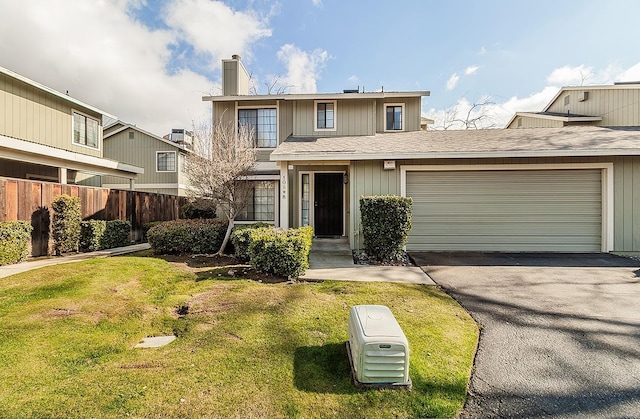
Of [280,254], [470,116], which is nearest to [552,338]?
[280,254]

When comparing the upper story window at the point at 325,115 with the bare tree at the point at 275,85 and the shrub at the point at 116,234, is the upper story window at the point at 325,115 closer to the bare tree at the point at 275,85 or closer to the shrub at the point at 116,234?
the shrub at the point at 116,234

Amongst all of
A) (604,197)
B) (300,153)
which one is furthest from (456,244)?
(300,153)

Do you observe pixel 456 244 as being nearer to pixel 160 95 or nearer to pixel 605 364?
pixel 605 364

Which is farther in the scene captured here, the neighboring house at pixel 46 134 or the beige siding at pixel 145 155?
the beige siding at pixel 145 155

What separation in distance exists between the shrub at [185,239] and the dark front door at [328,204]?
11.7 ft

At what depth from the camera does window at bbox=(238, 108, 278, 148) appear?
36.6ft

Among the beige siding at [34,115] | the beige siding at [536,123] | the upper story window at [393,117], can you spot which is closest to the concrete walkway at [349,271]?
the upper story window at [393,117]

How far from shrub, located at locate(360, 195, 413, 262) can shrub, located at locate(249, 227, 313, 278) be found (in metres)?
2.05

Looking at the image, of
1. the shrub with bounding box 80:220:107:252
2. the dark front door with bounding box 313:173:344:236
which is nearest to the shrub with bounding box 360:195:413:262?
the dark front door with bounding box 313:173:344:236

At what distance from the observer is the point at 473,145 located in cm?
841

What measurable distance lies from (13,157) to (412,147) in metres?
12.2

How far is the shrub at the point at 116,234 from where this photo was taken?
29.5 ft

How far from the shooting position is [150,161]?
1775 cm

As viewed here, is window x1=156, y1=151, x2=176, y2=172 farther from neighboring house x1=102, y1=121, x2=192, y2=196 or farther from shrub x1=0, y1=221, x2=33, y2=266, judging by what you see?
shrub x1=0, y1=221, x2=33, y2=266
